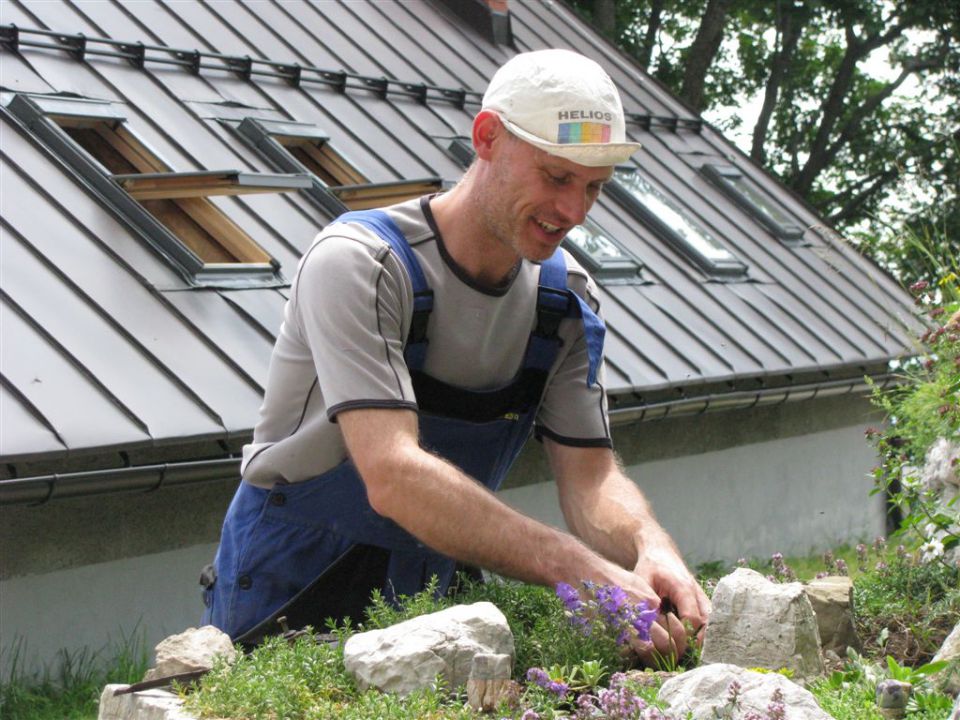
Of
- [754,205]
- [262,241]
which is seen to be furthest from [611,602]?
[754,205]

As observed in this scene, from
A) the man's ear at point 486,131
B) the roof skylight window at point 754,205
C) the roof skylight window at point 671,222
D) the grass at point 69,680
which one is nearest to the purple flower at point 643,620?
the man's ear at point 486,131

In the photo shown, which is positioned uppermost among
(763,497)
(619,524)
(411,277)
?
(763,497)

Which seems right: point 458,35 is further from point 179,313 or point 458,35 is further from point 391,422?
point 391,422

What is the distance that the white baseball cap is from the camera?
3115 millimetres

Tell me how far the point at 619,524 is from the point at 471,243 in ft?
2.35

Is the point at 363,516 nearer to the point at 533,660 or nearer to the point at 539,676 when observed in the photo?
the point at 533,660

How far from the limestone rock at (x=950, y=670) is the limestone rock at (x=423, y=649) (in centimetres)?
84

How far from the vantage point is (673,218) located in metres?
11.9

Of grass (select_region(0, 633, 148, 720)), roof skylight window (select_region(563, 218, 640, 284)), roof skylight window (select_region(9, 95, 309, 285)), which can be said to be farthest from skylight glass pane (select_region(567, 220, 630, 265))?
grass (select_region(0, 633, 148, 720))

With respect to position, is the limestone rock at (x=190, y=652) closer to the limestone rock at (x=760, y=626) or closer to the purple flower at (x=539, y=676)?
the purple flower at (x=539, y=676)

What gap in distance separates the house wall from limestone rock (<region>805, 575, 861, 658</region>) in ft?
12.3

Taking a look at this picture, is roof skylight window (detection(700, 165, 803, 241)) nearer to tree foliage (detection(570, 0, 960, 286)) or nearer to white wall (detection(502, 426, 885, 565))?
white wall (detection(502, 426, 885, 565))

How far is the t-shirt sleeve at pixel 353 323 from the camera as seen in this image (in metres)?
3.08

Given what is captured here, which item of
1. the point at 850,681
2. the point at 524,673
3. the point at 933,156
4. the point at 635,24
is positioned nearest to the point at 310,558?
the point at 524,673
